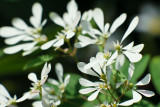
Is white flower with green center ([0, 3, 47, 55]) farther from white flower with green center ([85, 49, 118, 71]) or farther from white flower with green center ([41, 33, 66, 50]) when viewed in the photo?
white flower with green center ([85, 49, 118, 71])

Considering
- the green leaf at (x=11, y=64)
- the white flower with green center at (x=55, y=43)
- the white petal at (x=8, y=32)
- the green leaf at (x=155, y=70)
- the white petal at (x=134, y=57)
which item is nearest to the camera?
the white petal at (x=134, y=57)

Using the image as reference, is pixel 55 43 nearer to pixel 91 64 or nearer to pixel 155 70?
pixel 91 64

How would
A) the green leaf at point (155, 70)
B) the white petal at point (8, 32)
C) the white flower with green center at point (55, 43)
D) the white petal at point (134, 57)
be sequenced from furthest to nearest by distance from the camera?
the white petal at point (8, 32), the green leaf at point (155, 70), the white flower with green center at point (55, 43), the white petal at point (134, 57)

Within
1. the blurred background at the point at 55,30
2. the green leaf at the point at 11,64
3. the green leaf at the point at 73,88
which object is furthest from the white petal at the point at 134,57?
the green leaf at the point at 11,64

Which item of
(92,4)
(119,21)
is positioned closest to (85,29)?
(119,21)

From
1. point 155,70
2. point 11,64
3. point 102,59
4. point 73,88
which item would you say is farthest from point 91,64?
point 11,64

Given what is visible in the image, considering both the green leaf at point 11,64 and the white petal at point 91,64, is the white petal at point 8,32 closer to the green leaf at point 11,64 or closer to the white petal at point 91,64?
the green leaf at point 11,64

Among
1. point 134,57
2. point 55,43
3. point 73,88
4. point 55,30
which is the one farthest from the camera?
point 55,30

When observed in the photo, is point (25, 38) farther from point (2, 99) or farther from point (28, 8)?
point (28, 8)

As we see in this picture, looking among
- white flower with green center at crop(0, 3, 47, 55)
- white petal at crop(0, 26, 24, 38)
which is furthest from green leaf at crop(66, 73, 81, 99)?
white petal at crop(0, 26, 24, 38)

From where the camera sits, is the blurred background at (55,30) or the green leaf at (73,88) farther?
the blurred background at (55,30)

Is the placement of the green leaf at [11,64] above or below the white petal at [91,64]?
above
